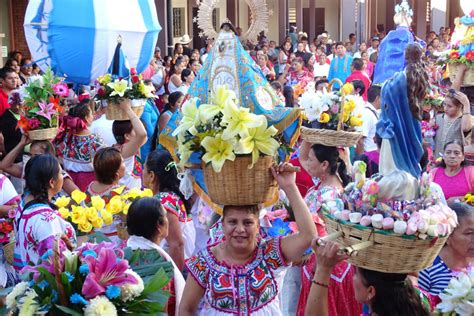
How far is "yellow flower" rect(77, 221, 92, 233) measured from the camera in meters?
4.59

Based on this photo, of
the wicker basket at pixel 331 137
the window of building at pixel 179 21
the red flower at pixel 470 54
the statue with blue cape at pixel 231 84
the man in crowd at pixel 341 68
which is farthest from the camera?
the window of building at pixel 179 21

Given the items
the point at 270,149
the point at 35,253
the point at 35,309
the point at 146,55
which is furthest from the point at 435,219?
the point at 146,55

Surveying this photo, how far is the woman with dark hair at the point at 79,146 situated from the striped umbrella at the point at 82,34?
3296 millimetres

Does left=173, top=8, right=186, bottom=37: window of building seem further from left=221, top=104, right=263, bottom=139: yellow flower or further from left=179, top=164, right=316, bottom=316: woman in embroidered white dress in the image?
left=221, top=104, right=263, bottom=139: yellow flower

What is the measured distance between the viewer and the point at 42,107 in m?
6.43

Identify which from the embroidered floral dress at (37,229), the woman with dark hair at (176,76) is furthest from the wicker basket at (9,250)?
the woman with dark hair at (176,76)

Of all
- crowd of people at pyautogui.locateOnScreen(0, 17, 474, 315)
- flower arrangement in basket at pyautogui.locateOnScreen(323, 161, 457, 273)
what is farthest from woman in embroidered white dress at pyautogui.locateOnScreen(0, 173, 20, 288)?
flower arrangement in basket at pyautogui.locateOnScreen(323, 161, 457, 273)

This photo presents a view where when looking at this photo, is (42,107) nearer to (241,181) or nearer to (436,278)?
(241,181)

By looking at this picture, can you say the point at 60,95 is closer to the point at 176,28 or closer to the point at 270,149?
the point at 270,149

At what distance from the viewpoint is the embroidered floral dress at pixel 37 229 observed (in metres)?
4.21

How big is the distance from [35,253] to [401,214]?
7.53 feet

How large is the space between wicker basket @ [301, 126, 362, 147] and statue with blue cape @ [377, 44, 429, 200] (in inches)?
71.4

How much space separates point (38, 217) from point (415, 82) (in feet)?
7.62

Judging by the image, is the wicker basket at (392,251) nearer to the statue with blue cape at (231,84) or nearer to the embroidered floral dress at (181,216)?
the statue with blue cape at (231,84)
